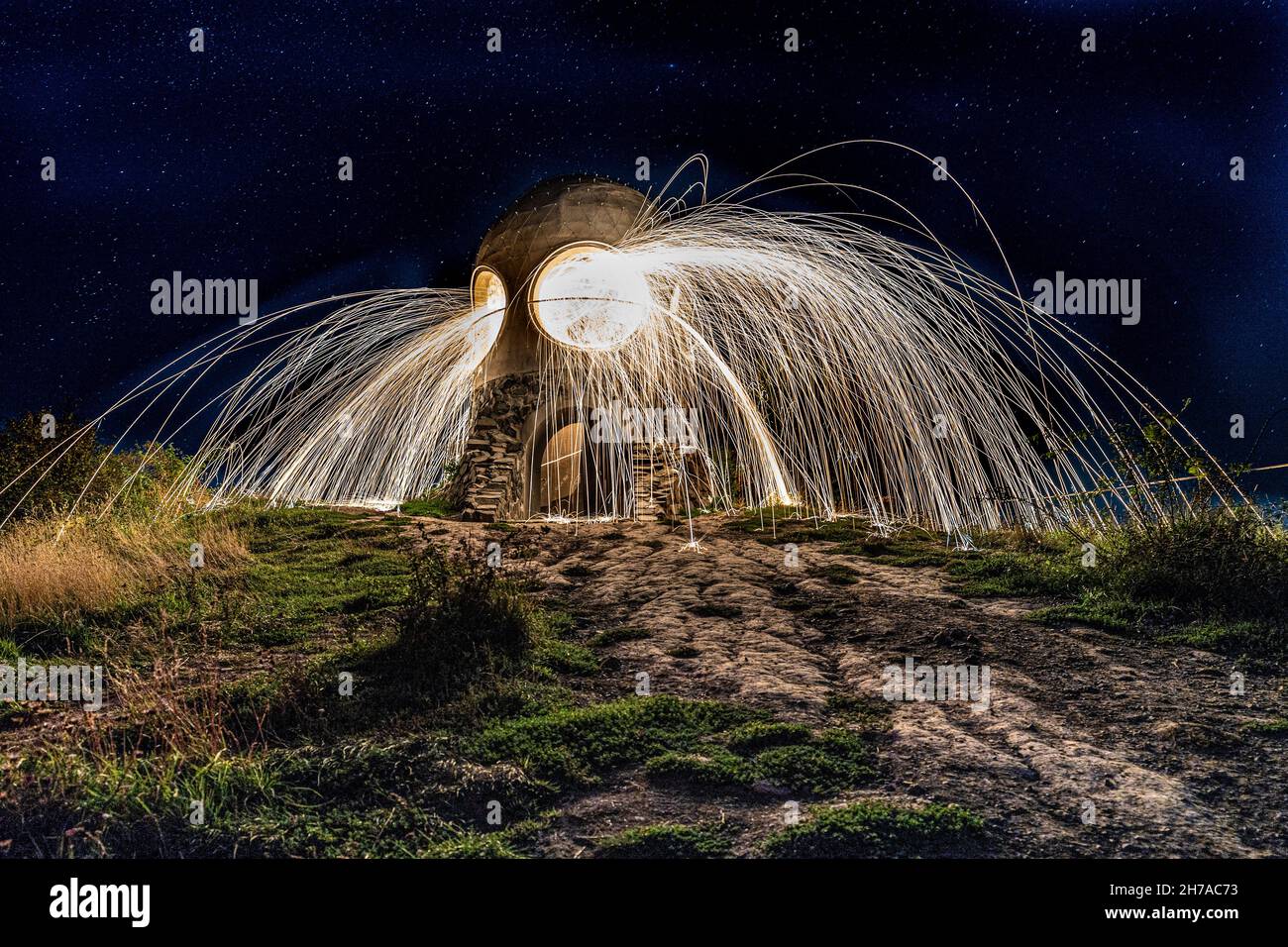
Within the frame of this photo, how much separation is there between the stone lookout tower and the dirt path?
431 cm

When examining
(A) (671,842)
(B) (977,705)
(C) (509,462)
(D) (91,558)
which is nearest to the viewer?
(A) (671,842)

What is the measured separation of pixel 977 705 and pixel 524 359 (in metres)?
11.5

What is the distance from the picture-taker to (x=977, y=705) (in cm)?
717

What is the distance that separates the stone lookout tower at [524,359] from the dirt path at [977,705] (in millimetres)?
4306

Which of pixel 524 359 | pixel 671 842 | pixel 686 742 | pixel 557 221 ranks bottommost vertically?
pixel 671 842

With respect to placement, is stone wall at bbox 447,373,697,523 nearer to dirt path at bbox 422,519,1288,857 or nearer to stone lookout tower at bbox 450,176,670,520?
stone lookout tower at bbox 450,176,670,520

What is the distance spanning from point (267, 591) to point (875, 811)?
836 cm

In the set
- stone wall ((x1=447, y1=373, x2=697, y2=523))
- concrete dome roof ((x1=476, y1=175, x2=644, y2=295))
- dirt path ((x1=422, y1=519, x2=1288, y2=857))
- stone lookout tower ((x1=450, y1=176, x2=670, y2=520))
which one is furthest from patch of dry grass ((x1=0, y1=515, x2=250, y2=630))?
concrete dome roof ((x1=476, y1=175, x2=644, y2=295))

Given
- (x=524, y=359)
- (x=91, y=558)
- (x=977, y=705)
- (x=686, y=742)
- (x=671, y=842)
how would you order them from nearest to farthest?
1. (x=671, y=842)
2. (x=686, y=742)
3. (x=977, y=705)
4. (x=91, y=558)
5. (x=524, y=359)

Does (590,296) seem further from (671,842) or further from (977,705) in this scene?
(671,842)

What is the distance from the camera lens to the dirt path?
5.34 metres

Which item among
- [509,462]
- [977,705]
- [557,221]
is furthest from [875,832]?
[557,221]

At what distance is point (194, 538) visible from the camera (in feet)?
44.1

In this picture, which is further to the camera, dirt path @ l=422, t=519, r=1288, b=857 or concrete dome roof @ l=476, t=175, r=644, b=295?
concrete dome roof @ l=476, t=175, r=644, b=295
